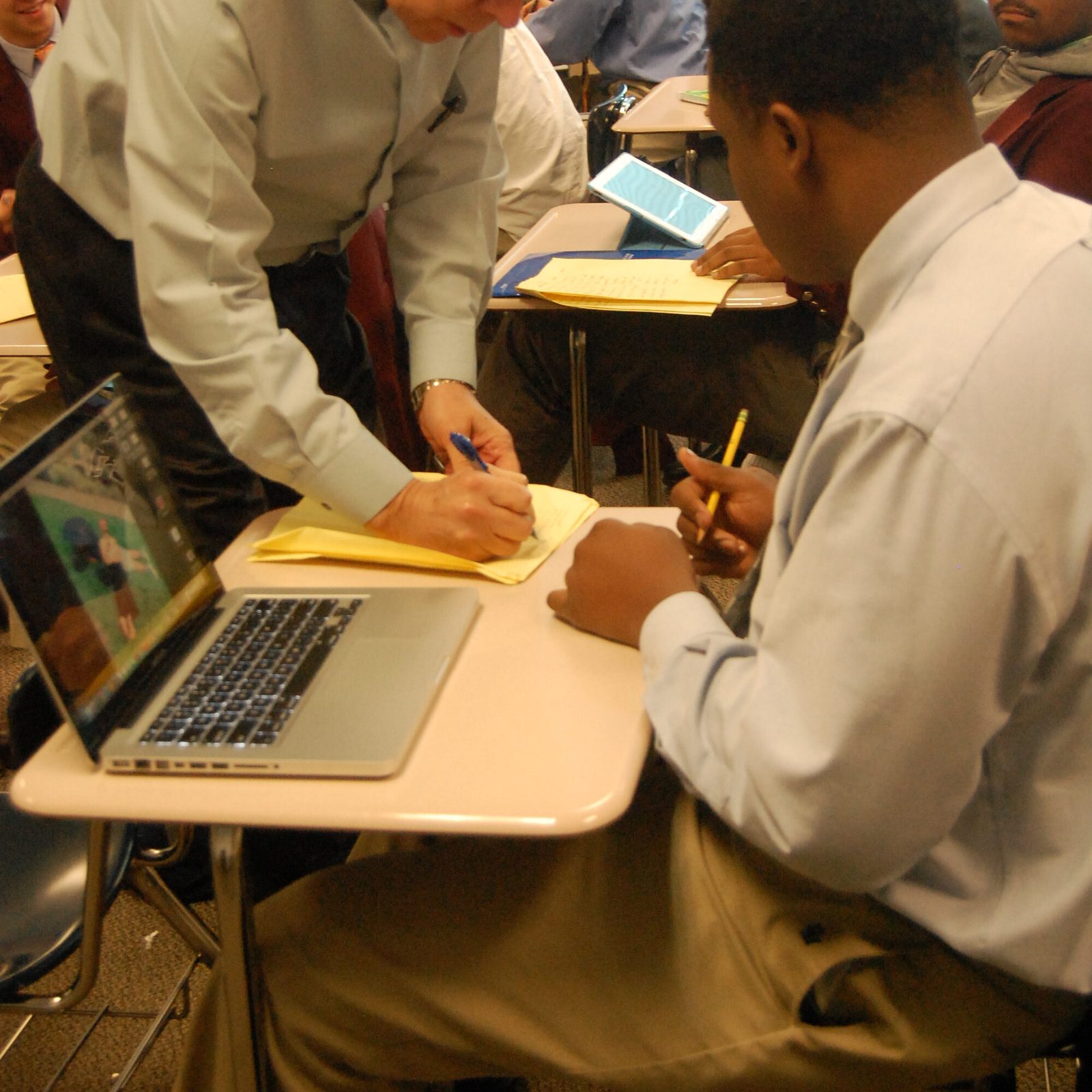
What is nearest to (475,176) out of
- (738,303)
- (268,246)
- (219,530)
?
(268,246)

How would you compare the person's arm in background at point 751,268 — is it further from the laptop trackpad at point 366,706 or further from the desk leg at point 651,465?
the laptop trackpad at point 366,706

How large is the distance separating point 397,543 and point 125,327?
0.53 meters

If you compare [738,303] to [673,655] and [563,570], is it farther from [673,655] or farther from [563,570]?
[673,655]

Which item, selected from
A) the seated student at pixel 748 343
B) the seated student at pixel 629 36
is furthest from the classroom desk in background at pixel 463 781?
the seated student at pixel 629 36

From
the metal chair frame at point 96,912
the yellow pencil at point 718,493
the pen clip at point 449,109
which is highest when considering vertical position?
the pen clip at point 449,109

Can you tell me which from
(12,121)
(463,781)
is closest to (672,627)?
(463,781)

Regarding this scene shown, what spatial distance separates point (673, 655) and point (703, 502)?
0.34 m

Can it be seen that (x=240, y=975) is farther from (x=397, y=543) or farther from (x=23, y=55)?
(x=23, y=55)

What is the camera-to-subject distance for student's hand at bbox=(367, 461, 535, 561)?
110 centimetres

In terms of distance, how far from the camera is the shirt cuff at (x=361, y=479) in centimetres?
114

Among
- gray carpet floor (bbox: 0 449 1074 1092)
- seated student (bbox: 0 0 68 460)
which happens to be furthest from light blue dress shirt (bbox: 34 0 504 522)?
seated student (bbox: 0 0 68 460)

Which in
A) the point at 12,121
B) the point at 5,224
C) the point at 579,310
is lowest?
the point at 579,310

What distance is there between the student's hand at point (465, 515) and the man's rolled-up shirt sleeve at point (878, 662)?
0.41 metres

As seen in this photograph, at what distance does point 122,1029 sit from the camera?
1.63 metres
